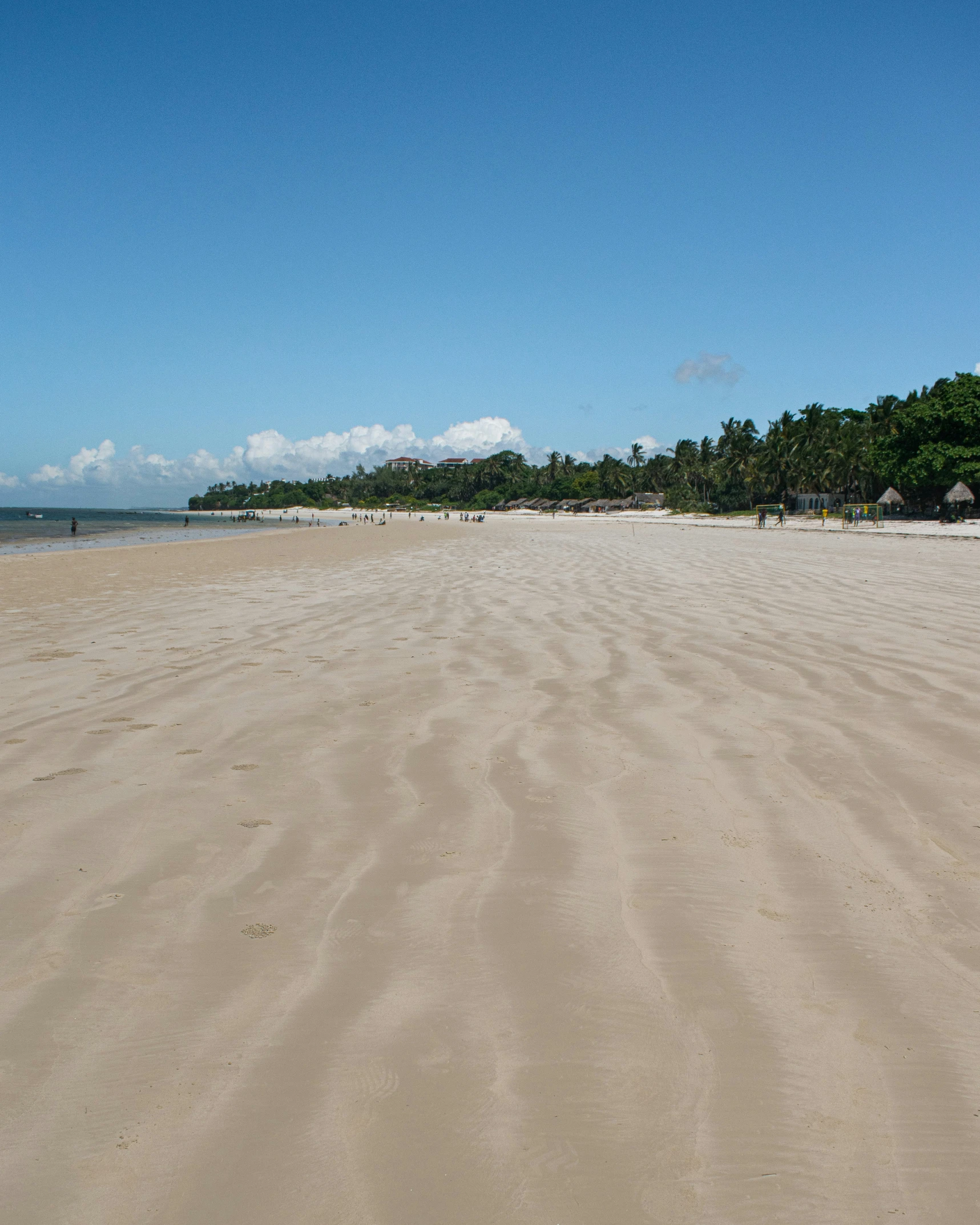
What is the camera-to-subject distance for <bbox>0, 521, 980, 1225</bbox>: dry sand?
160 cm

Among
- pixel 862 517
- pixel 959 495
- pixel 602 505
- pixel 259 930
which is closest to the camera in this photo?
pixel 259 930

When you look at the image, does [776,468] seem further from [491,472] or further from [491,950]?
[491,950]

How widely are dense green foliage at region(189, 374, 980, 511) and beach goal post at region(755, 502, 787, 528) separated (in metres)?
2.84

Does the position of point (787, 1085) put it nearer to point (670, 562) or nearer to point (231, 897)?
point (231, 897)

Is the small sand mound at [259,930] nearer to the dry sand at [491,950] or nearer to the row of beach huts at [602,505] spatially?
the dry sand at [491,950]

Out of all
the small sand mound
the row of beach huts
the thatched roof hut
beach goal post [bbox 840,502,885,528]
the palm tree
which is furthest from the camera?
the palm tree

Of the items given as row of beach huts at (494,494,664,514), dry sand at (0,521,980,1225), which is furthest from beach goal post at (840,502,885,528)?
row of beach huts at (494,494,664,514)

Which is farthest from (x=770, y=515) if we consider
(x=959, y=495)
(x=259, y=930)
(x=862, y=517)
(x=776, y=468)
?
(x=259, y=930)

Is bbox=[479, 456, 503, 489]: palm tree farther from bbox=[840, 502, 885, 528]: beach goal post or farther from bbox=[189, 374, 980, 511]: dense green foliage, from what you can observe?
bbox=[840, 502, 885, 528]: beach goal post

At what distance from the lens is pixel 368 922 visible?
2520 millimetres

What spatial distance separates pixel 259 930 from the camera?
248cm

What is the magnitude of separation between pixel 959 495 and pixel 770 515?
22569mm

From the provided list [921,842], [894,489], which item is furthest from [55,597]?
[894,489]

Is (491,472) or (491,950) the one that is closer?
(491,950)
